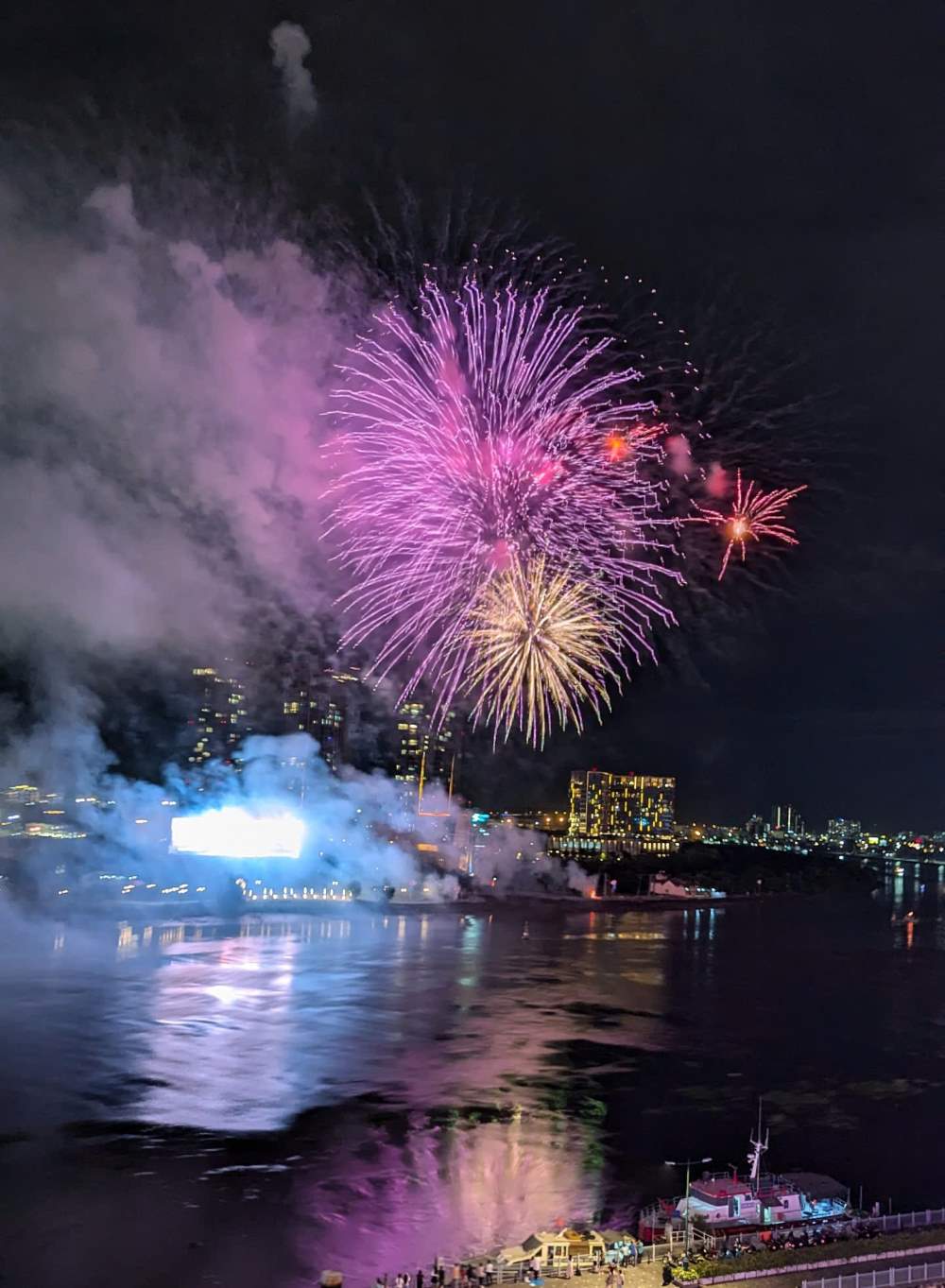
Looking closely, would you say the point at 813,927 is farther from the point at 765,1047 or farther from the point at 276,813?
the point at 765,1047

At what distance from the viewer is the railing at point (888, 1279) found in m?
11.5

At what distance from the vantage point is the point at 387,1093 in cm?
2252

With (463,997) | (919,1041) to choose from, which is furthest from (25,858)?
(919,1041)

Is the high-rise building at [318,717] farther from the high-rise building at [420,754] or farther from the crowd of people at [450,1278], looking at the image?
the crowd of people at [450,1278]

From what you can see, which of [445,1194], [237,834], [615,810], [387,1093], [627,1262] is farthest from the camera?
[615,810]

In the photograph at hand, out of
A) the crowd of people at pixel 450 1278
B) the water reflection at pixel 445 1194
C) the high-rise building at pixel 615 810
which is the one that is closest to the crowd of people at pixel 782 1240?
the crowd of people at pixel 450 1278

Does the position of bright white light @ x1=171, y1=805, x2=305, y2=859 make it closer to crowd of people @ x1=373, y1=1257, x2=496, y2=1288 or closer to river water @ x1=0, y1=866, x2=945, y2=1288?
river water @ x1=0, y1=866, x2=945, y2=1288

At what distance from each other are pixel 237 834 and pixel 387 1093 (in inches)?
1394

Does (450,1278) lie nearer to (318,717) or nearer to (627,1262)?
(627,1262)

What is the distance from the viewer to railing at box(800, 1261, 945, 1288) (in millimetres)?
11492

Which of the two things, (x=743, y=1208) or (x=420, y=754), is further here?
(x=420, y=754)

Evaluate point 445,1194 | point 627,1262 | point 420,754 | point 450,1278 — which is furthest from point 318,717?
point 627,1262

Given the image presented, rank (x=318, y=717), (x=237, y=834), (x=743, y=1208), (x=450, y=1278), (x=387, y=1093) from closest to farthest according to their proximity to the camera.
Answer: (x=450, y=1278)
(x=743, y=1208)
(x=387, y=1093)
(x=237, y=834)
(x=318, y=717)

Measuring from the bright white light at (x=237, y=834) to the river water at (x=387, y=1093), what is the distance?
33.0ft
